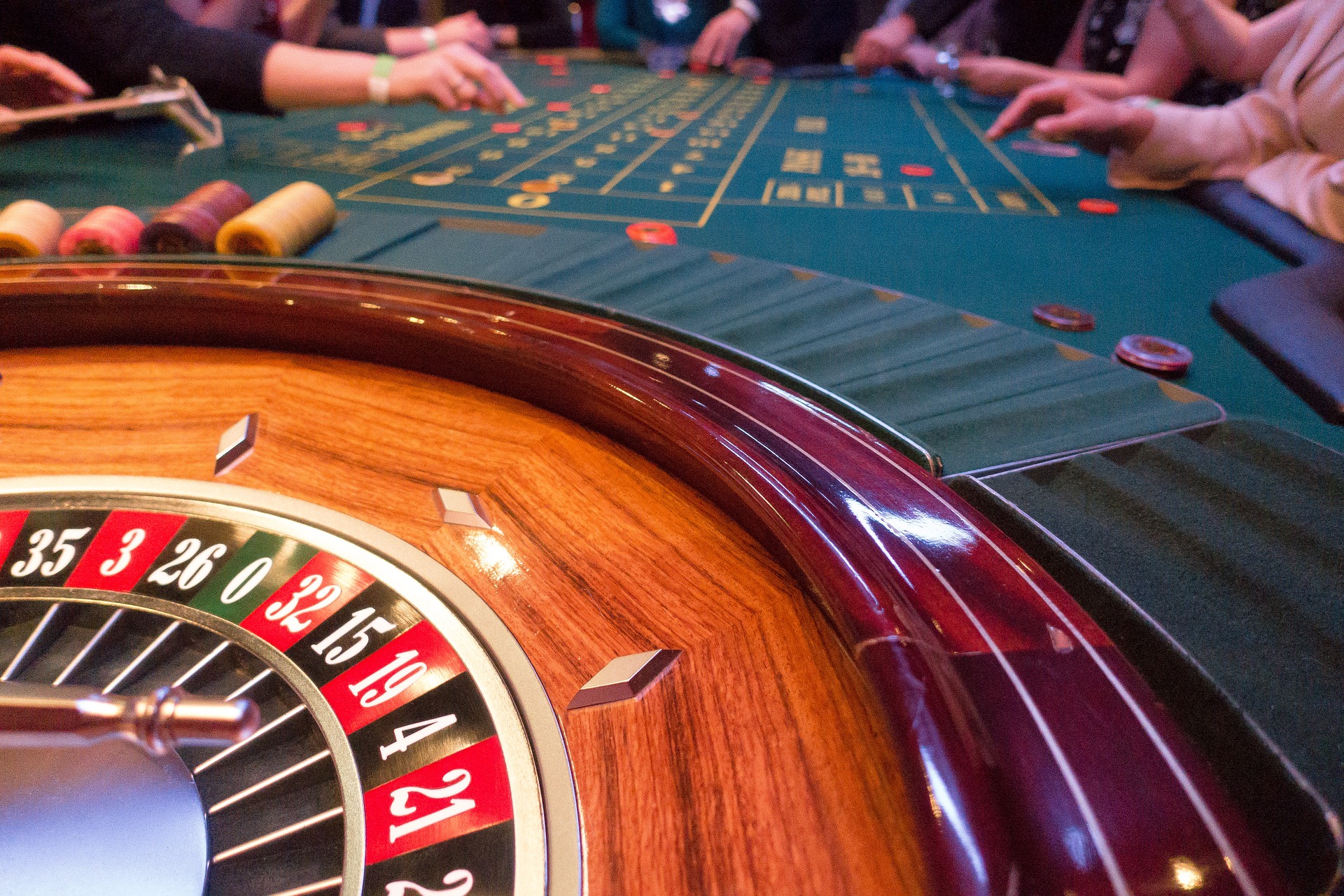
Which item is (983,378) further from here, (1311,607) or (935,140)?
(935,140)

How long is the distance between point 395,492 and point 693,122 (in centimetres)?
346

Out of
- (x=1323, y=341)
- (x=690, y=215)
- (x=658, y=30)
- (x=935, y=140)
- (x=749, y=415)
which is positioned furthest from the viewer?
(x=658, y=30)

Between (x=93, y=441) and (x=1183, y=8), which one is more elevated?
(x=1183, y=8)

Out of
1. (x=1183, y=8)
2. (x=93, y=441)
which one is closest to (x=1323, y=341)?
(x=93, y=441)

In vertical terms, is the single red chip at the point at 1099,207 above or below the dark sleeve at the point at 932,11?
below

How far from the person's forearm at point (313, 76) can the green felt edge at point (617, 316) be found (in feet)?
6.08

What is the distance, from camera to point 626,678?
0.66m

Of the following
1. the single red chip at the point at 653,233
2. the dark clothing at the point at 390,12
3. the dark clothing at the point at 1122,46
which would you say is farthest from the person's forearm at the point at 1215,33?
the dark clothing at the point at 390,12

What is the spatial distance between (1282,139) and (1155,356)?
1.67m

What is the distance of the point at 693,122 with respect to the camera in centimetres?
388

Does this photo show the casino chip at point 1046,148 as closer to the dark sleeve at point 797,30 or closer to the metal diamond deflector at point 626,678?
the metal diamond deflector at point 626,678

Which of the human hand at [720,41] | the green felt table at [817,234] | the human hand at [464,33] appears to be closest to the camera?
the green felt table at [817,234]

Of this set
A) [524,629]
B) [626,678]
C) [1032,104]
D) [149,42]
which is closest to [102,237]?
[524,629]

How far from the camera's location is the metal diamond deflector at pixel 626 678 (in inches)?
25.5
